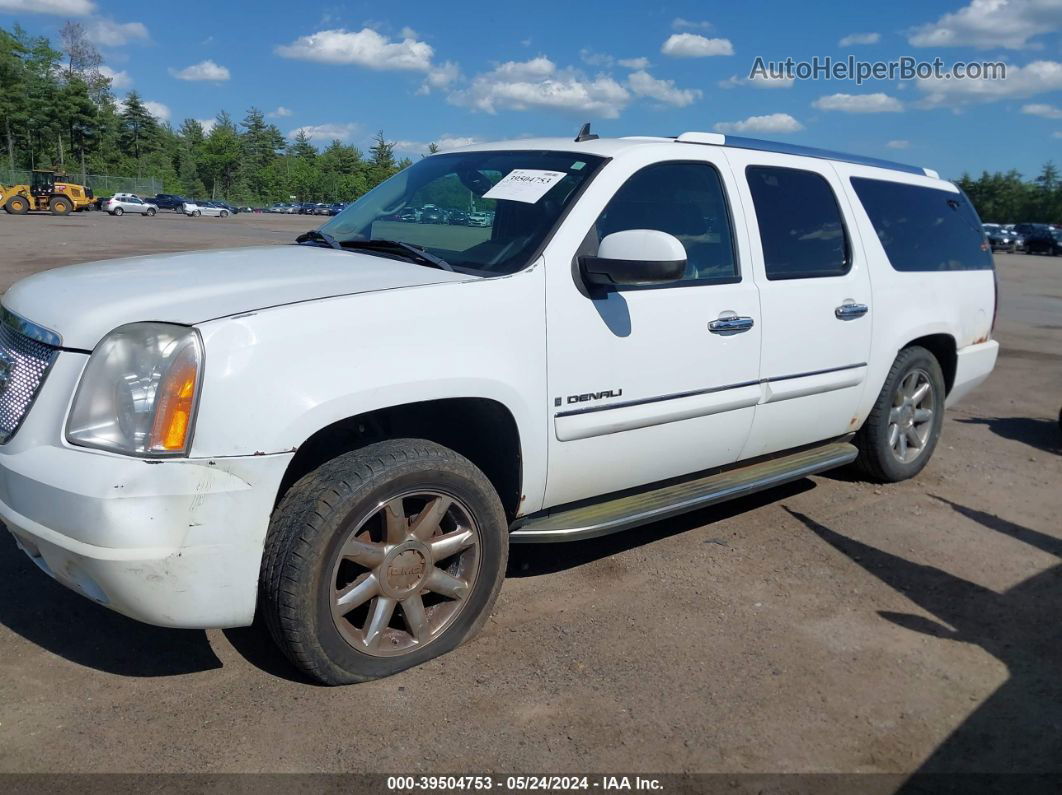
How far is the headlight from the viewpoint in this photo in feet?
8.27

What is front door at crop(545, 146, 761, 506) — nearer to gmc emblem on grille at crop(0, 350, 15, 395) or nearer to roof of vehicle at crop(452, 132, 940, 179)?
roof of vehicle at crop(452, 132, 940, 179)

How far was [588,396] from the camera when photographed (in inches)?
134

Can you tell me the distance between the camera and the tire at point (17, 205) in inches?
1741

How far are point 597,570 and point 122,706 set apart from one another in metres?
2.03

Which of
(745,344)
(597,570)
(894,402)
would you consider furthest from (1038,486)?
(597,570)

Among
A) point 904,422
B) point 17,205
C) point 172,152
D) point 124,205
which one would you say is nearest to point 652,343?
point 904,422

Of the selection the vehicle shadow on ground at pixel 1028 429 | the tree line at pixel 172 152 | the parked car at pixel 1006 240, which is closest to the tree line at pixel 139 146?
the tree line at pixel 172 152

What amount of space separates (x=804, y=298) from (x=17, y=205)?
49.4 m

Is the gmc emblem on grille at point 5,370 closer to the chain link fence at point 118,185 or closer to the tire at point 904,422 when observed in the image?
the tire at point 904,422

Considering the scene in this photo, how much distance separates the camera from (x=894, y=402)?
204 inches

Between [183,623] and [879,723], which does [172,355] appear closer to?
[183,623]

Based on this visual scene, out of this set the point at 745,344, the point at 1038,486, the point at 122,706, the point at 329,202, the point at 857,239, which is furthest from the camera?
the point at 329,202

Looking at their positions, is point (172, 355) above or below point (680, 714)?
above

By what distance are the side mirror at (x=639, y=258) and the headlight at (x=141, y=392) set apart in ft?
4.85
